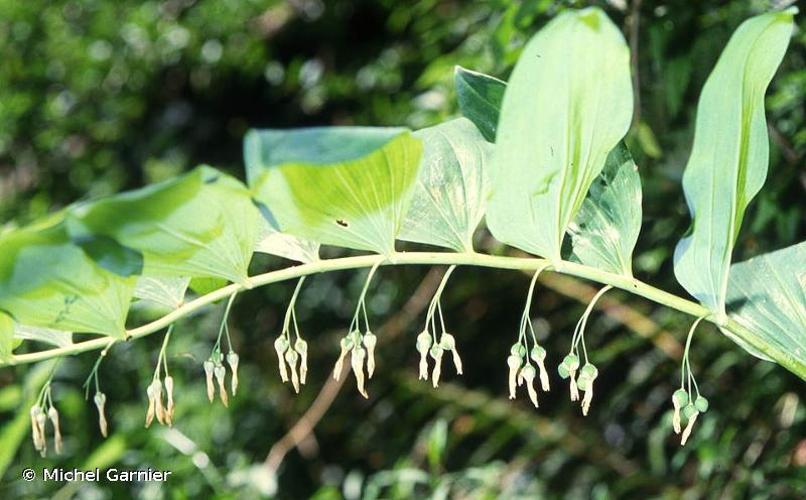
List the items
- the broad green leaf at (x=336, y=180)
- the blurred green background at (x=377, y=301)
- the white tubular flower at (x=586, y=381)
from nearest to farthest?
the broad green leaf at (x=336, y=180) < the white tubular flower at (x=586, y=381) < the blurred green background at (x=377, y=301)

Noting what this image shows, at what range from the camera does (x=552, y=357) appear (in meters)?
1.45

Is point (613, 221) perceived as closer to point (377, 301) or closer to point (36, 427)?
point (36, 427)

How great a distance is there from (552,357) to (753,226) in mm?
565

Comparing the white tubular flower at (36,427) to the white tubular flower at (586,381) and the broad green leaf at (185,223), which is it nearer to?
the broad green leaf at (185,223)

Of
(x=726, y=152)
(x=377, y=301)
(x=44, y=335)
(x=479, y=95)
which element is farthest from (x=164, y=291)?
(x=377, y=301)

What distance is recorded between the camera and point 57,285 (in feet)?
1.51

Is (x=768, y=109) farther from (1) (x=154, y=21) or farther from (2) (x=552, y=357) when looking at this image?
(1) (x=154, y=21)

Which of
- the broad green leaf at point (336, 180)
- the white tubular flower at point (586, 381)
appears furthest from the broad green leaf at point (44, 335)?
the white tubular flower at point (586, 381)

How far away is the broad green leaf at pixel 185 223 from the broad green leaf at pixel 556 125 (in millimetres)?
125

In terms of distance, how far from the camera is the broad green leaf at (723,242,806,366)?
0.53 metres

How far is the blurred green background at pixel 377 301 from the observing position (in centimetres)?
100

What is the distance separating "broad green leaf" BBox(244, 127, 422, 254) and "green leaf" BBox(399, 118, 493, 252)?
0.03 m

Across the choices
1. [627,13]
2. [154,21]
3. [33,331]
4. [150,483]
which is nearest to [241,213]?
[33,331]

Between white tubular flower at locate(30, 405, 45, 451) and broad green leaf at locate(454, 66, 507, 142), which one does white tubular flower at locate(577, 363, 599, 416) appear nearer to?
broad green leaf at locate(454, 66, 507, 142)
